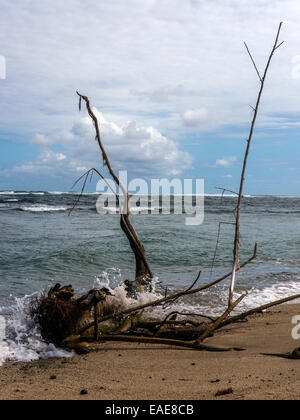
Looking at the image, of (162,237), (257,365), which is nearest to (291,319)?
(257,365)

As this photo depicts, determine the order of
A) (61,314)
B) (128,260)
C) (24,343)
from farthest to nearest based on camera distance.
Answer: (128,260) → (24,343) → (61,314)

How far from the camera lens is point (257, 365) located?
12.7 ft

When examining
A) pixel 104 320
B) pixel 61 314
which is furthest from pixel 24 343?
pixel 104 320

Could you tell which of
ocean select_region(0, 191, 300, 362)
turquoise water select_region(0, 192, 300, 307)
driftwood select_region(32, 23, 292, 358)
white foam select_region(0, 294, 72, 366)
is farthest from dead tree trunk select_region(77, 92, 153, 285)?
white foam select_region(0, 294, 72, 366)

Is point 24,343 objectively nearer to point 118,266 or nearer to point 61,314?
point 61,314

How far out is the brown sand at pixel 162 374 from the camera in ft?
10.7

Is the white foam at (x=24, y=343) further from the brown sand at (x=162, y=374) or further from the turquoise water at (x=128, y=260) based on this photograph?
the turquoise water at (x=128, y=260)

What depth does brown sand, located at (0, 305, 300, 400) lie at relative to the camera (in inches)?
128

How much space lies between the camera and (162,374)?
3.83m

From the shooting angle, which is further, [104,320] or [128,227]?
[128,227]

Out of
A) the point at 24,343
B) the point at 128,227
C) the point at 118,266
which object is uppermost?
the point at 128,227

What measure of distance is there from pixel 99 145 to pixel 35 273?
14.8 feet

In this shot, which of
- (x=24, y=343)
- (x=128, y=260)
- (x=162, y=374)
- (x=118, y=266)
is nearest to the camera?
(x=162, y=374)
